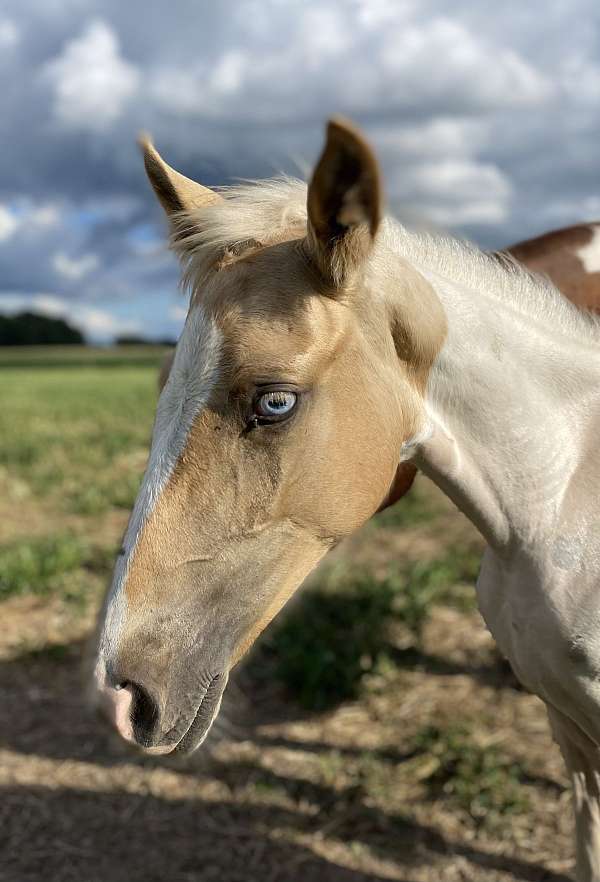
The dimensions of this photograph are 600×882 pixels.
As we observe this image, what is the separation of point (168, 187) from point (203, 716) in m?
1.39

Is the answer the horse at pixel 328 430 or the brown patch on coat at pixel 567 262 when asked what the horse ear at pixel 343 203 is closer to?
the horse at pixel 328 430

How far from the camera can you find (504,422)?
209 centimetres

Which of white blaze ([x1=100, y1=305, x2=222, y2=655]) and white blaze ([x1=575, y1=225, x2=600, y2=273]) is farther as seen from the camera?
white blaze ([x1=575, y1=225, x2=600, y2=273])

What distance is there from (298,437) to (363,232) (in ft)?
1.60

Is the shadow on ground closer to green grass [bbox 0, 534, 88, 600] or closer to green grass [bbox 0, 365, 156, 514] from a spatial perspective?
green grass [bbox 0, 534, 88, 600]

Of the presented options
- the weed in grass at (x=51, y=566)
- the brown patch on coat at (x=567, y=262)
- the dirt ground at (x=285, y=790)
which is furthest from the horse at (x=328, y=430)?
the weed in grass at (x=51, y=566)

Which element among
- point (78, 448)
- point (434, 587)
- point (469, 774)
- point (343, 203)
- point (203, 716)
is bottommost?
point (78, 448)

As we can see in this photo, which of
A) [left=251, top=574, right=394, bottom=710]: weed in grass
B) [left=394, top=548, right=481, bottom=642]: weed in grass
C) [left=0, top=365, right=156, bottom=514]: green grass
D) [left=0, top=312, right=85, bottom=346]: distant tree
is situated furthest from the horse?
[left=0, top=312, right=85, bottom=346]: distant tree

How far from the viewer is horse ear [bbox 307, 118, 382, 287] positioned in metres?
1.51

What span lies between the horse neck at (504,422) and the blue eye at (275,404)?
1.49ft

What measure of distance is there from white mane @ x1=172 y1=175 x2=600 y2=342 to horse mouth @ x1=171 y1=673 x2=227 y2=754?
1.00m

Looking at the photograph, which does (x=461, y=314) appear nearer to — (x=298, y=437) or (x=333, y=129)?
(x=298, y=437)

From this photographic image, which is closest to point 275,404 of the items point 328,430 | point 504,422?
point 328,430

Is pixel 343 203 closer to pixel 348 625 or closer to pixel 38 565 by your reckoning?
pixel 348 625
